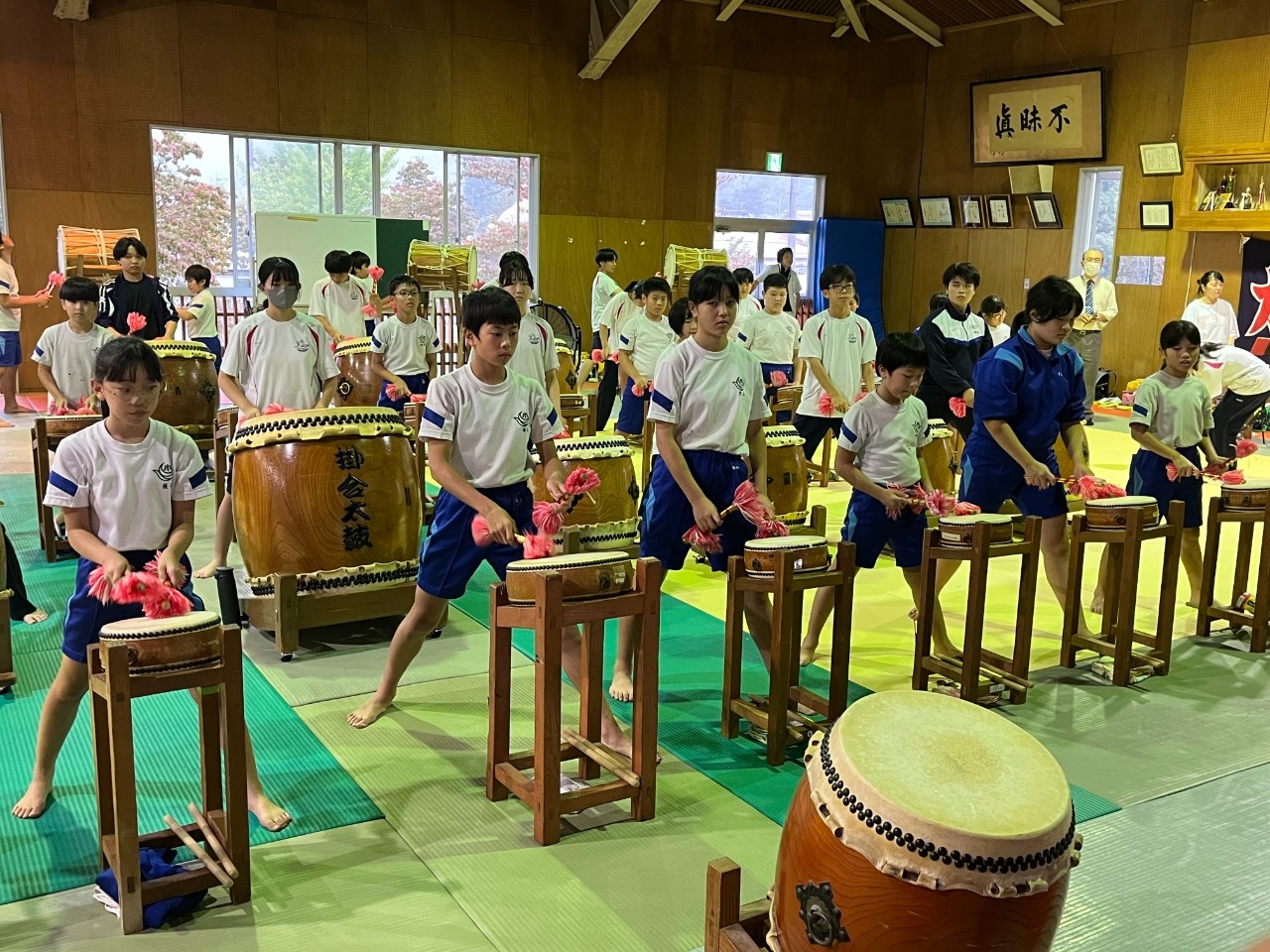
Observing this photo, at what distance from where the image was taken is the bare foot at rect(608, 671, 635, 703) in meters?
3.89

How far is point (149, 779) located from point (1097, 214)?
45.9 feet

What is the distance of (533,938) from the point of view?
2.46 m

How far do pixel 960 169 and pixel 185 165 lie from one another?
10571mm

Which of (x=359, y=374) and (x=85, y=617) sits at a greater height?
(x=359, y=374)

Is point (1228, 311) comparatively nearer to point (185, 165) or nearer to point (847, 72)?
point (847, 72)

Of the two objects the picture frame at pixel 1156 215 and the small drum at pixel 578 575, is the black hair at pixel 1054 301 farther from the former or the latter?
the picture frame at pixel 1156 215

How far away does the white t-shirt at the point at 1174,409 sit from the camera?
15.7ft

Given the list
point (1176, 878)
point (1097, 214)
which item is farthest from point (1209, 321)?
point (1176, 878)

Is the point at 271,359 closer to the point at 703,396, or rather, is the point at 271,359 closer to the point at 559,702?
the point at 703,396

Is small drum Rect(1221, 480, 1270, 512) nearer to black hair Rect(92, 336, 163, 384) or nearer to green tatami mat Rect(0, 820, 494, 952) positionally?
green tatami mat Rect(0, 820, 494, 952)

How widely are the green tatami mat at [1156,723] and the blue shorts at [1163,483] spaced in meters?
0.70

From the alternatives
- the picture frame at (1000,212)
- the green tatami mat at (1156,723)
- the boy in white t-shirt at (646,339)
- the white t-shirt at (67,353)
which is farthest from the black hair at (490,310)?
the picture frame at (1000,212)

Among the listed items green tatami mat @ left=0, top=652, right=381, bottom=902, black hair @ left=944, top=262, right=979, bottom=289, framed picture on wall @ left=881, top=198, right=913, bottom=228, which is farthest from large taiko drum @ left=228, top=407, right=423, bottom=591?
framed picture on wall @ left=881, top=198, right=913, bottom=228

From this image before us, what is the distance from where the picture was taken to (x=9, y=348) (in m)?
9.52
